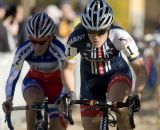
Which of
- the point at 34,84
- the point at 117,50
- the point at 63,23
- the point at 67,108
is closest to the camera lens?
the point at 67,108

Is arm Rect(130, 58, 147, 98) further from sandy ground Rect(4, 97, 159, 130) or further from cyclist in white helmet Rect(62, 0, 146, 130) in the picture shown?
sandy ground Rect(4, 97, 159, 130)

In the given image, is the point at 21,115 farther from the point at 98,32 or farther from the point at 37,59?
the point at 98,32

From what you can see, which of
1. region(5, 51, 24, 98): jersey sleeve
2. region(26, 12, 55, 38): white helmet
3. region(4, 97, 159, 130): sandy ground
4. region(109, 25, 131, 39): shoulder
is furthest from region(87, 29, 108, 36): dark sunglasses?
region(4, 97, 159, 130): sandy ground

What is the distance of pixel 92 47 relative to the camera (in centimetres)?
933

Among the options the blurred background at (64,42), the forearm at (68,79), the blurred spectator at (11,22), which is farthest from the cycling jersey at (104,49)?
the blurred spectator at (11,22)

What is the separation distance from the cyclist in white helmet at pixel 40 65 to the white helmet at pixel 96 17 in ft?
2.86

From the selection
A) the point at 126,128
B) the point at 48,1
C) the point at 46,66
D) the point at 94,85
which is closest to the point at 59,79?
the point at 46,66

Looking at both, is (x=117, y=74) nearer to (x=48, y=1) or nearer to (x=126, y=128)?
(x=126, y=128)

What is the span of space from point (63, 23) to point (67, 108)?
34.5 feet

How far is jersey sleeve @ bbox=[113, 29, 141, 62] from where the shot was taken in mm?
9148

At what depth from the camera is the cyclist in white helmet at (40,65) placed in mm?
9984

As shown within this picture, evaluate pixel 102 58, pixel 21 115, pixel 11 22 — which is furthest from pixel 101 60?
pixel 11 22

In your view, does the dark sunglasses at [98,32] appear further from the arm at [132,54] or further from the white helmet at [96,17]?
the arm at [132,54]

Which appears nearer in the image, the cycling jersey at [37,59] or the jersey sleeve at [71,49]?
the jersey sleeve at [71,49]
